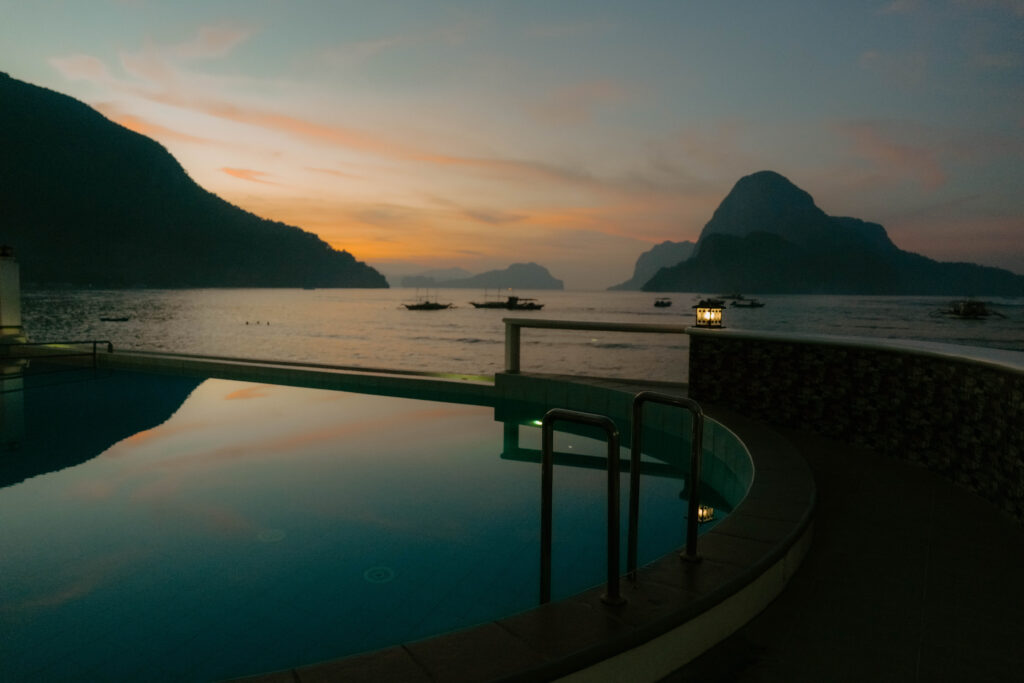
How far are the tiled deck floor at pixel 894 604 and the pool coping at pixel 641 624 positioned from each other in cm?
11

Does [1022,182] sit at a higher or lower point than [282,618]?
higher

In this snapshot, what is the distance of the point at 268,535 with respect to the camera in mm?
4312

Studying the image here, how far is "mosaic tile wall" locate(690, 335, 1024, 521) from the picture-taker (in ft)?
11.7

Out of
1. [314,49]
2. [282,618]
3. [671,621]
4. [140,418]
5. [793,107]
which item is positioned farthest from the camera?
[793,107]

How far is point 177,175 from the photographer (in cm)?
15825

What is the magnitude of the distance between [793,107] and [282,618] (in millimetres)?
24764

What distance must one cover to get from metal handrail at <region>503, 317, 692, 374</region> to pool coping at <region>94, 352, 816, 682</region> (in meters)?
3.72

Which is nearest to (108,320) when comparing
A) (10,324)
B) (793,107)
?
(10,324)

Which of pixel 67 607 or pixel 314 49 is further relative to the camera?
pixel 314 49

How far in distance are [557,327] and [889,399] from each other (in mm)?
4481

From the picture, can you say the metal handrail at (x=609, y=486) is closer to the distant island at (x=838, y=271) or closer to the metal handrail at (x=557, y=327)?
the metal handrail at (x=557, y=327)

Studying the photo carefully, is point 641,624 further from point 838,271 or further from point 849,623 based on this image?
point 838,271

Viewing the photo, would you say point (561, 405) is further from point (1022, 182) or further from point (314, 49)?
point (1022, 182)

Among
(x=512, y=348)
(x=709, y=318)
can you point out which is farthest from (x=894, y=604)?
(x=512, y=348)
